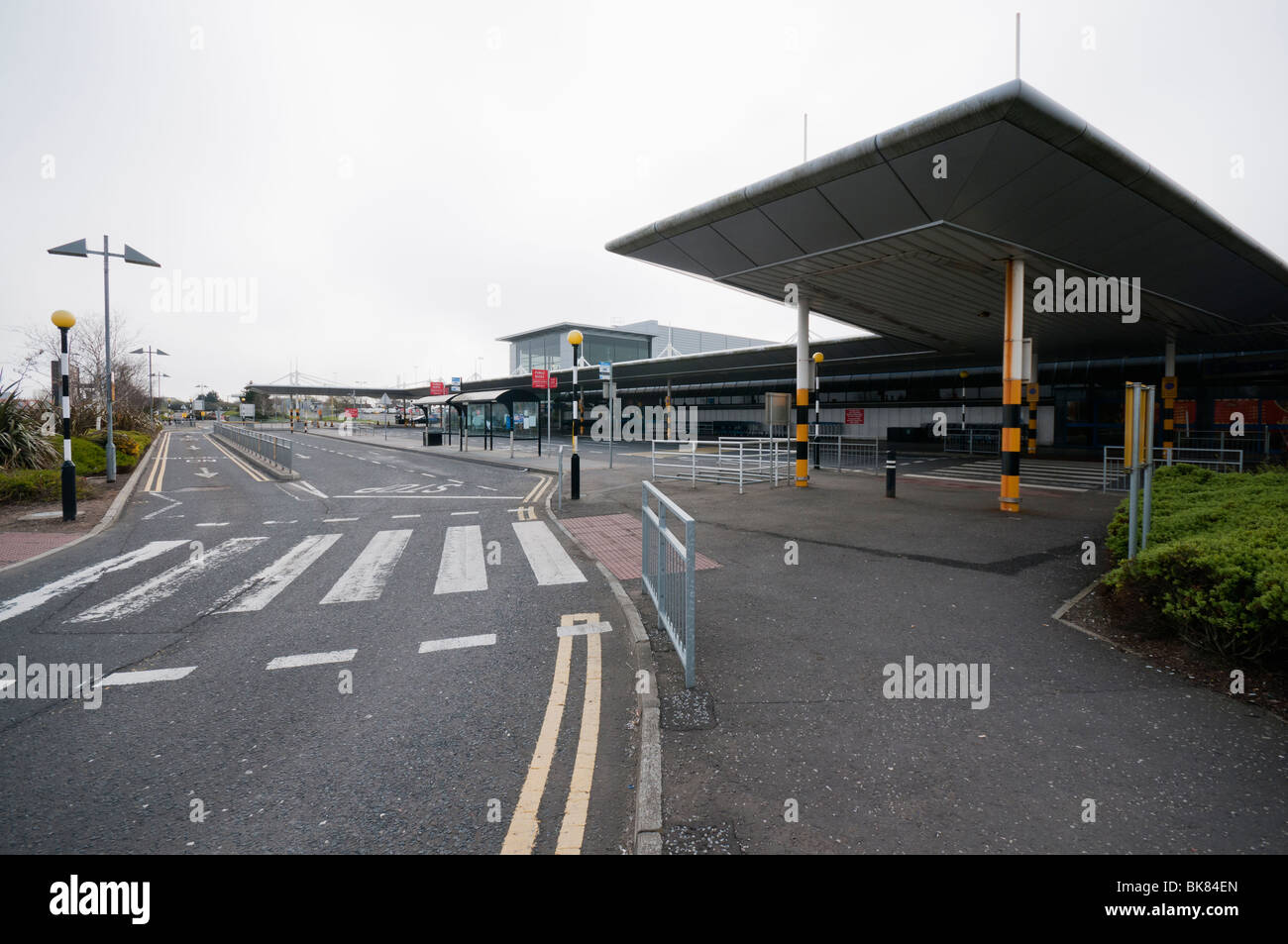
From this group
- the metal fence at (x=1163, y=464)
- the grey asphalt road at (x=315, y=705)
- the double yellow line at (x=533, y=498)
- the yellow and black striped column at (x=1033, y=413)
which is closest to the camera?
the grey asphalt road at (x=315, y=705)

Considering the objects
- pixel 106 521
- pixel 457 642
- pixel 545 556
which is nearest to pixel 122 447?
pixel 106 521

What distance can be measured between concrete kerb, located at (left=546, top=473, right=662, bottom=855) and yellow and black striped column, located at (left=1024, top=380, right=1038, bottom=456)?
2696 centimetres

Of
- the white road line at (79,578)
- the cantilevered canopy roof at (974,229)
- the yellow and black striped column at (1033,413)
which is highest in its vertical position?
the cantilevered canopy roof at (974,229)

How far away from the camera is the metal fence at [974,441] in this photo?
30819mm

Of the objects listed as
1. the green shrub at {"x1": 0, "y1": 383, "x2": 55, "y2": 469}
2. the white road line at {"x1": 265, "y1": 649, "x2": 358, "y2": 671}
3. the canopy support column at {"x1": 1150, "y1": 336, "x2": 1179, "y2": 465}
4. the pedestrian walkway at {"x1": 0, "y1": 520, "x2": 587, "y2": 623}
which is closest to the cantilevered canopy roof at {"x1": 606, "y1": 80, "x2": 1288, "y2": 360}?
the canopy support column at {"x1": 1150, "y1": 336, "x2": 1179, "y2": 465}

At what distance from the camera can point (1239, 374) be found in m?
25.6

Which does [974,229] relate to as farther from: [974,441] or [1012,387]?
[974,441]

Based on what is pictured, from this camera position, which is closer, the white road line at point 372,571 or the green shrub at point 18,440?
the white road line at point 372,571

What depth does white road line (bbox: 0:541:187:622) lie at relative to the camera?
630 cm

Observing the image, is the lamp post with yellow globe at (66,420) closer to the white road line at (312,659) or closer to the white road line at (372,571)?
the white road line at (372,571)

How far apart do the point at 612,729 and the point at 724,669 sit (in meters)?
1.19

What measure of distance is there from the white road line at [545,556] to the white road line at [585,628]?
154cm

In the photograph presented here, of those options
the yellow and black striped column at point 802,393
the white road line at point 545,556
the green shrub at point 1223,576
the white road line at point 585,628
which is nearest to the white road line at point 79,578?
the white road line at point 545,556
